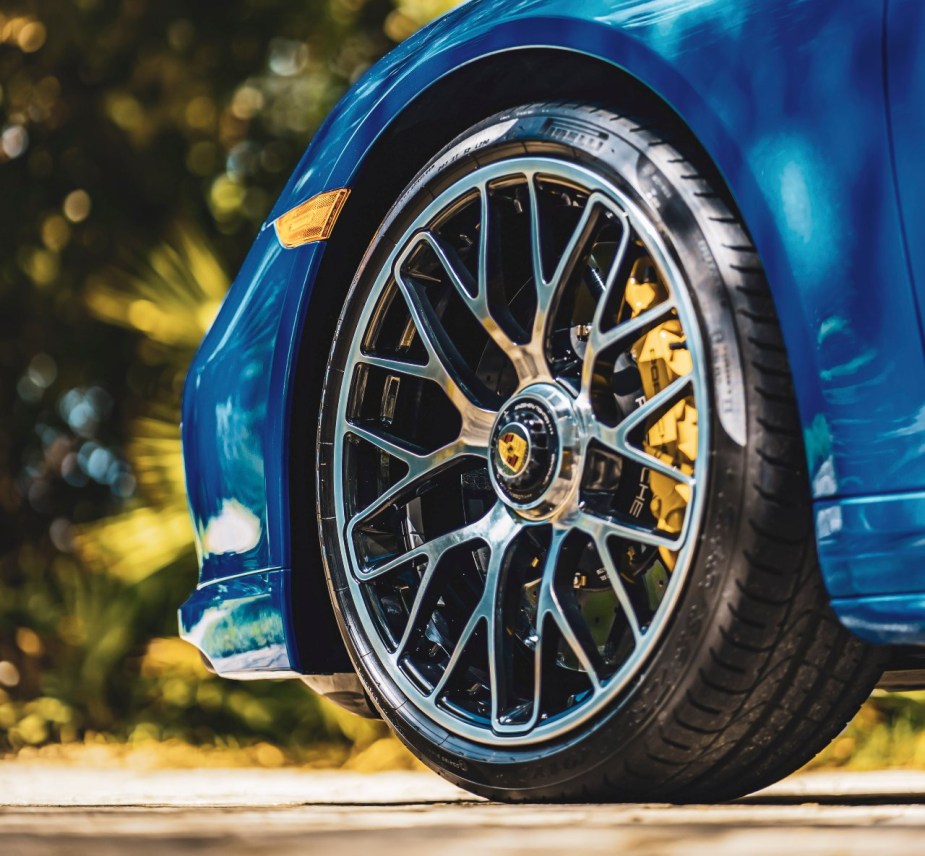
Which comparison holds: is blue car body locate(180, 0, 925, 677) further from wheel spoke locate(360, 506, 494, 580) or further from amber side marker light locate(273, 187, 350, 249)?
wheel spoke locate(360, 506, 494, 580)

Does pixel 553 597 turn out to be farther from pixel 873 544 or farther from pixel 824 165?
pixel 824 165

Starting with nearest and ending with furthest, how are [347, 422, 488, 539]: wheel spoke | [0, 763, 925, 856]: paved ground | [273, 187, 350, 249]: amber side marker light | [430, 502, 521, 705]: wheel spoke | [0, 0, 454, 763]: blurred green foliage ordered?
[0, 763, 925, 856]: paved ground, [430, 502, 521, 705]: wheel spoke, [347, 422, 488, 539]: wheel spoke, [273, 187, 350, 249]: amber side marker light, [0, 0, 454, 763]: blurred green foliage

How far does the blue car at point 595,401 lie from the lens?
1.52 meters

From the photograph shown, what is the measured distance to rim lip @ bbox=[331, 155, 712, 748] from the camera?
1609 mm

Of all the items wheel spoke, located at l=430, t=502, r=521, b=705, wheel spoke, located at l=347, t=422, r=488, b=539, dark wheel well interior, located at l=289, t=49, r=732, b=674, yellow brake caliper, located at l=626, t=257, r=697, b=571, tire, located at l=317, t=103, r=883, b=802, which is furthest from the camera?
dark wheel well interior, located at l=289, t=49, r=732, b=674

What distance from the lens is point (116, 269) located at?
Result: 18.7 feet

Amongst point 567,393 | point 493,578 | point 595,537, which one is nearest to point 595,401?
point 567,393

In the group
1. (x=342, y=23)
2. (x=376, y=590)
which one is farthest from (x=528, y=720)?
(x=342, y=23)

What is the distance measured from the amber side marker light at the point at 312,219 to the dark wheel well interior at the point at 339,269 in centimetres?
2

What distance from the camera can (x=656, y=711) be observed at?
1626 mm

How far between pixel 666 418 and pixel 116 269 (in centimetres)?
428

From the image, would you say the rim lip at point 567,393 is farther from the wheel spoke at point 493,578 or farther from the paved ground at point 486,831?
the paved ground at point 486,831

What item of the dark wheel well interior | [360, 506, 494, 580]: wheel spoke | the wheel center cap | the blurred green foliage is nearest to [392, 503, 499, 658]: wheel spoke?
[360, 506, 494, 580]: wheel spoke

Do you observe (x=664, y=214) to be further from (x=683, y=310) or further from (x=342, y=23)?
(x=342, y=23)
